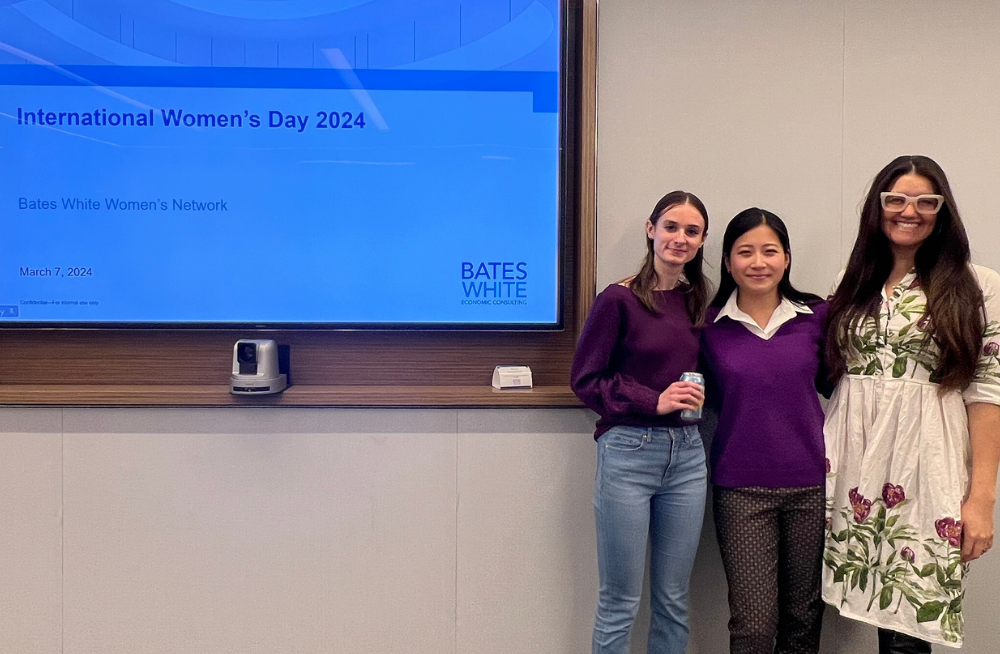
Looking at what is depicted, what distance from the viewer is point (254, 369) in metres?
1.88

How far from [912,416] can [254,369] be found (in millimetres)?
1727

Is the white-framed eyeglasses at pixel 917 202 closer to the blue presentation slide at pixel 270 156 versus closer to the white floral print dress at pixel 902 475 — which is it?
the white floral print dress at pixel 902 475

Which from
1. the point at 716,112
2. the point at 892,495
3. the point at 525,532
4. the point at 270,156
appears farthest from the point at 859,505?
the point at 270,156

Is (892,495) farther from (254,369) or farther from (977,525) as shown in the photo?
(254,369)

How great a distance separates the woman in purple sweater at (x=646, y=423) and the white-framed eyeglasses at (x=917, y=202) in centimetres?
44

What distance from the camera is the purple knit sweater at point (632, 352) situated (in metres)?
1.71

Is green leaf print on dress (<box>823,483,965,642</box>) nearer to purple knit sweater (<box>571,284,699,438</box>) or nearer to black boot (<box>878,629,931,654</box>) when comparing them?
black boot (<box>878,629,931,654</box>)

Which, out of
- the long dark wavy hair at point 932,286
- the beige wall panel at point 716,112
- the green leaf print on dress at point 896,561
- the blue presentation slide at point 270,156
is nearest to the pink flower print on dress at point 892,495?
the green leaf print on dress at point 896,561

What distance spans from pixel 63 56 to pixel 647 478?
6.81ft

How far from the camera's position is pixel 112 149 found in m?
1.97

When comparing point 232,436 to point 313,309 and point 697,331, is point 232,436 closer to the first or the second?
point 313,309

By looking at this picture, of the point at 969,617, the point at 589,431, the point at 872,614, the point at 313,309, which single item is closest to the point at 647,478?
the point at 589,431

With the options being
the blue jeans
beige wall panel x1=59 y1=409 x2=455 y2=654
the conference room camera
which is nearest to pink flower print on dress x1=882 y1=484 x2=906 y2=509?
the blue jeans

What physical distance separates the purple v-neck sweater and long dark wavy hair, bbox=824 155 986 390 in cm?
9
